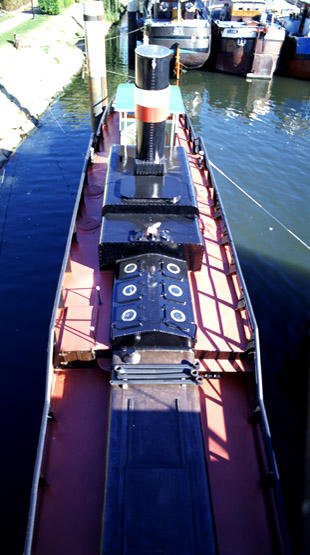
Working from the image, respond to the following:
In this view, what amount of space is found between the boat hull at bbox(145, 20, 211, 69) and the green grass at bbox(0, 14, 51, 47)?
13749mm

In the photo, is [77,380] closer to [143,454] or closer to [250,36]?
[143,454]

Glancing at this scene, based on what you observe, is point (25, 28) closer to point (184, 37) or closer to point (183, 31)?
point (183, 31)

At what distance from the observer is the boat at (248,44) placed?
1455 inches

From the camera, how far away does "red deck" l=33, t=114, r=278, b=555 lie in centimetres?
629

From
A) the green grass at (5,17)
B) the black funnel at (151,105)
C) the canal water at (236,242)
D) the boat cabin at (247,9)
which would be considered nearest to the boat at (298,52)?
the boat cabin at (247,9)

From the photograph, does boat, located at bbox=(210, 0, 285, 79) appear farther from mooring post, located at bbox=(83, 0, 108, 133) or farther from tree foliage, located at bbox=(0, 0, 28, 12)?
tree foliage, located at bbox=(0, 0, 28, 12)

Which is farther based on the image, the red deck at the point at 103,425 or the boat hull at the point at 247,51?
the boat hull at the point at 247,51

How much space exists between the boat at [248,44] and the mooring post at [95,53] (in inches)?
890

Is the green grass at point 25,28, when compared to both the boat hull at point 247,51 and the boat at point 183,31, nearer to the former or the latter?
the boat at point 183,31

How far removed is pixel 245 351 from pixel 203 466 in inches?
119

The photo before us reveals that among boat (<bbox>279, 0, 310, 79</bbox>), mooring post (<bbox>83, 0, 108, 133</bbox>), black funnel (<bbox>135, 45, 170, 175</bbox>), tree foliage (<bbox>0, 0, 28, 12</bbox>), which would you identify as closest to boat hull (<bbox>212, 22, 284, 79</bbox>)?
boat (<bbox>279, 0, 310, 79</bbox>)

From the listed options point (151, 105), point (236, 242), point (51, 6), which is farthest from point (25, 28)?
point (151, 105)

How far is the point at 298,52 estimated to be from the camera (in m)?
37.0

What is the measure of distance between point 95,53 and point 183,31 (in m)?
20.5
